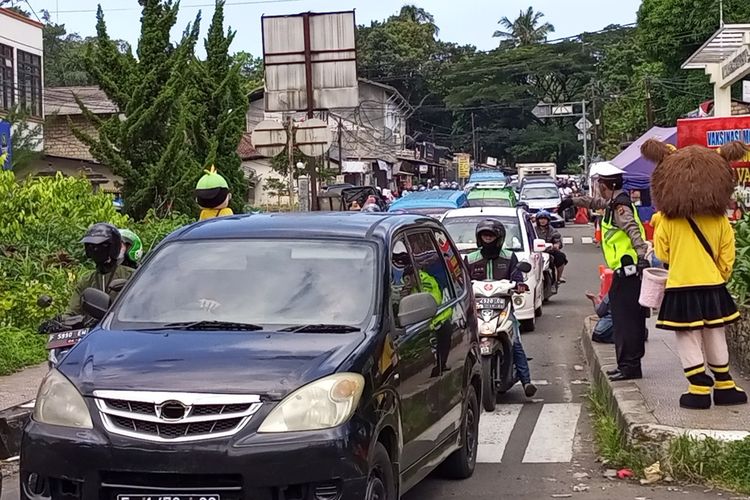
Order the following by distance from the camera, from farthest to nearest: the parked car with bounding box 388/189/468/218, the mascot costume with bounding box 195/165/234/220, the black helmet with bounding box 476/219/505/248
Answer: the parked car with bounding box 388/189/468/218 < the black helmet with bounding box 476/219/505/248 < the mascot costume with bounding box 195/165/234/220

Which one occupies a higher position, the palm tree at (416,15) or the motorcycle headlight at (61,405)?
the palm tree at (416,15)

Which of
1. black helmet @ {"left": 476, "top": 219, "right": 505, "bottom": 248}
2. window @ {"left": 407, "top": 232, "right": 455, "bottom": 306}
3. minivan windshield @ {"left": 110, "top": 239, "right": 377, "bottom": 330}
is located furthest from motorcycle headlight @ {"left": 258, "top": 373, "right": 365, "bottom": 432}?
black helmet @ {"left": 476, "top": 219, "right": 505, "bottom": 248}

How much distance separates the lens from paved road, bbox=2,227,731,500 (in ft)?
23.5

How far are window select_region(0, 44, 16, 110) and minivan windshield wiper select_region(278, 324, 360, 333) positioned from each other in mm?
31224

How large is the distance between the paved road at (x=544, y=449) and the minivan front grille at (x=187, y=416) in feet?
8.17

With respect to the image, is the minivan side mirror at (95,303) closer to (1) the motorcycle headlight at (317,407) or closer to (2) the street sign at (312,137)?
(1) the motorcycle headlight at (317,407)

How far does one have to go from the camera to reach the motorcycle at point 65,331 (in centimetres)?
693

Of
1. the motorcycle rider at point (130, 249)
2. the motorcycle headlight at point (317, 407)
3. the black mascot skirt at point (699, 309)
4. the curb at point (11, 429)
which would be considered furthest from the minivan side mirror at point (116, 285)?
the black mascot skirt at point (699, 309)

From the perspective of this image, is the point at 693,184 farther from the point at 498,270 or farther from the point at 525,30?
the point at 525,30

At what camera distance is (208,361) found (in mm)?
5266

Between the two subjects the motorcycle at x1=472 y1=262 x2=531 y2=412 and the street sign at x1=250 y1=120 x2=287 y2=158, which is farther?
the street sign at x1=250 y1=120 x2=287 y2=158

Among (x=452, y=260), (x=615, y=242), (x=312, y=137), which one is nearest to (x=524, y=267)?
(x=615, y=242)

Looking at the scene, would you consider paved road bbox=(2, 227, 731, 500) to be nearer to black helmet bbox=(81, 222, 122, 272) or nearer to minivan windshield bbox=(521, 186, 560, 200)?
black helmet bbox=(81, 222, 122, 272)

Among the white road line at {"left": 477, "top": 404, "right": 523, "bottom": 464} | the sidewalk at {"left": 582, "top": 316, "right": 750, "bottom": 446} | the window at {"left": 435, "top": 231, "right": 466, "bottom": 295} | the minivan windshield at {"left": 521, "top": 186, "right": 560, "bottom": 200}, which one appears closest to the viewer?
the sidewalk at {"left": 582, "top": 316, "right": 750, "bottom": 446}
